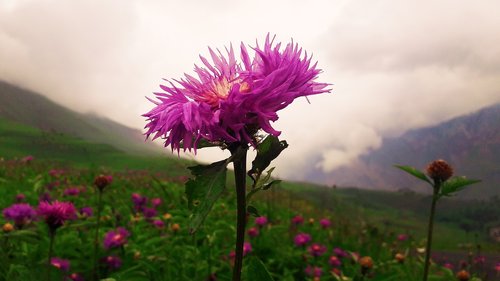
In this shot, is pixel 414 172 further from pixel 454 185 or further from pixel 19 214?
pixel 19 214

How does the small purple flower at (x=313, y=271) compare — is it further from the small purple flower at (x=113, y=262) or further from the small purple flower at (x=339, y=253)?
the small purple flower at (x=113, y=262)

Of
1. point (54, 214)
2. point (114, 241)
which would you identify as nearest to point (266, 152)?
point (54, 214)

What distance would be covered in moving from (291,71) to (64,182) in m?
8.78

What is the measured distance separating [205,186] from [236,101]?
263mm

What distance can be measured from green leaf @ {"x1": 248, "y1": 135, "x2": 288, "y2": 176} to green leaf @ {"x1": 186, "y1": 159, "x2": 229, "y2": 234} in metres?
0.10

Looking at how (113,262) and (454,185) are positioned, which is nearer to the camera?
(454,185)

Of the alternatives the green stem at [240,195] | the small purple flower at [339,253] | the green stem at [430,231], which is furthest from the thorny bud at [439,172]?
the small purple flower at [339,253]

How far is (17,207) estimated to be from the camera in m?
3.57

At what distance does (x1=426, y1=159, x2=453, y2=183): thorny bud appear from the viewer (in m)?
2.40

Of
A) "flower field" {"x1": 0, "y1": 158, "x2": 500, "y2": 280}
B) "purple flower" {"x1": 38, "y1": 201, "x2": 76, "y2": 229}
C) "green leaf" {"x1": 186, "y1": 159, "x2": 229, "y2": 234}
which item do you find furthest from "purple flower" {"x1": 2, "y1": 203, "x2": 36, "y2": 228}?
"green leaf" {"x1": 186, "y1": 159, "x2": 229, "y2": 234}

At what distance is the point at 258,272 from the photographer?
140cm

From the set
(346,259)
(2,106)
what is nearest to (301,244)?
(346,259)

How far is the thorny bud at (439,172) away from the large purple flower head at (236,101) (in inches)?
55.6

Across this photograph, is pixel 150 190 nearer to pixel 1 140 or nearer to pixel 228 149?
pixel 228 149
